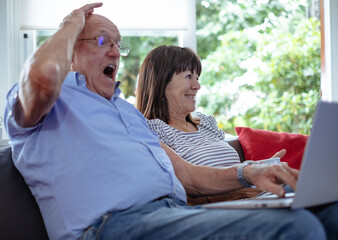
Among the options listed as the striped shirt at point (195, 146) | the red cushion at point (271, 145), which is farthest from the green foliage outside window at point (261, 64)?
the striped shirt at point (195, 146)

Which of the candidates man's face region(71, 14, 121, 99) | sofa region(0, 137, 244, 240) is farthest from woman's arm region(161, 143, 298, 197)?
sofa region(0, 137, 244, 240)

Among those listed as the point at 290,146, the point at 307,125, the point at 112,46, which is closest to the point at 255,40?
the point at 307,125

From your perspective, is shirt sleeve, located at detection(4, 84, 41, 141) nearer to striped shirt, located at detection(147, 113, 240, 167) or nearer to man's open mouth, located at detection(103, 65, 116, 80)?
man's open mouth, located at detection(103, 65, 116, 80)

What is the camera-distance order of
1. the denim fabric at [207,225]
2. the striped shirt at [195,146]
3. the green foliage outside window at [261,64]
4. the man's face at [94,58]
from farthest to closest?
the green foliage outside window at [261,64] → the striped shirt at [195,146] → the man's face at [94,58] → the denim fabric at [207,225]

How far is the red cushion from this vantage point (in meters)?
2.08

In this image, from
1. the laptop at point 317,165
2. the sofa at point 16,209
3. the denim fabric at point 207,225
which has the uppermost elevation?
the laptop at point 317,165

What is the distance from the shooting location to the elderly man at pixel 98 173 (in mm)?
929

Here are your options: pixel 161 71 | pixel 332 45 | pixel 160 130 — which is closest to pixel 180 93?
pixel 161 71

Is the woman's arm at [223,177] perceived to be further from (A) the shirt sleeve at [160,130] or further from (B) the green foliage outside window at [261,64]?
(B) the green foliage outside window at [261,64]

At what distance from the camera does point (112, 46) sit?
152cm

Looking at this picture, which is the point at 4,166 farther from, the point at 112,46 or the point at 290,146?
the point at 290,146

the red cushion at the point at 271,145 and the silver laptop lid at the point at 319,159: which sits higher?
the silver laptop lid at the point at 319,159

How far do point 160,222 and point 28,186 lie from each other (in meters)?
0.52

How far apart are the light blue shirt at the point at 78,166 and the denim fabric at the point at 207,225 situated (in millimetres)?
65
